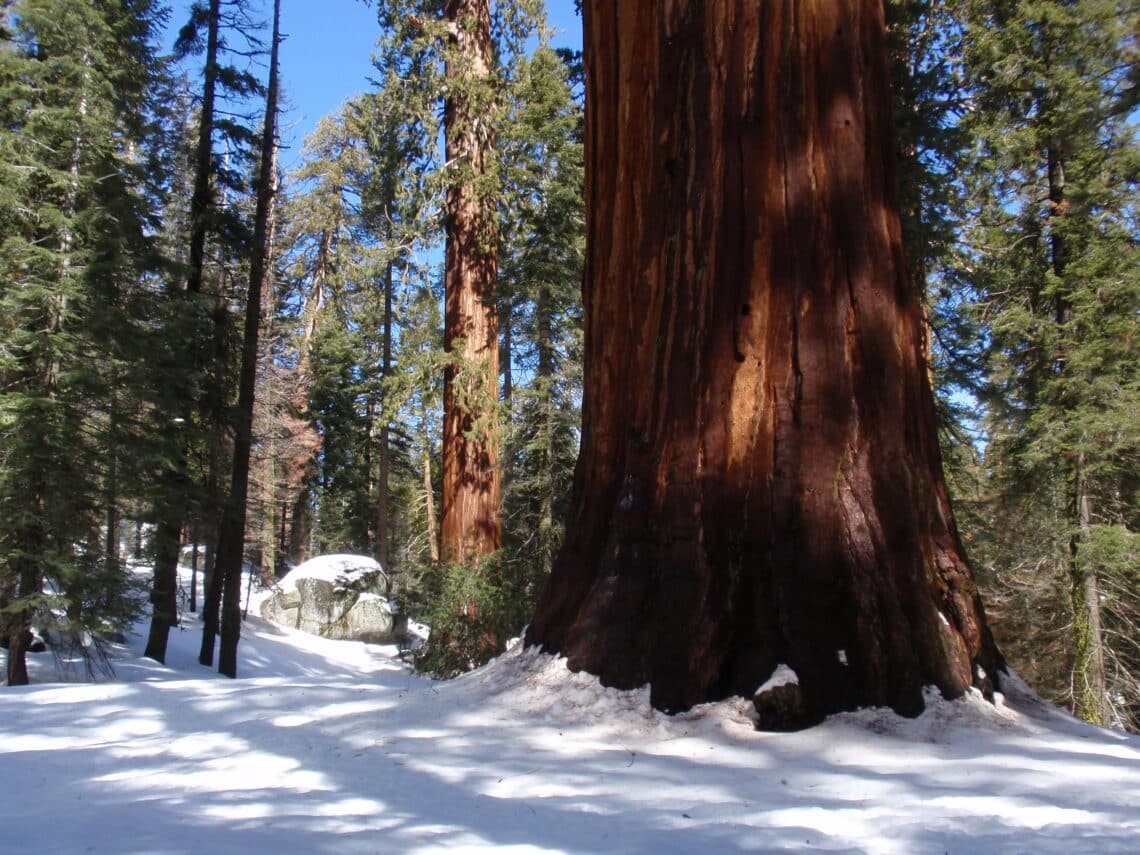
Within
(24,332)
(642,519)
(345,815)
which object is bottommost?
(345,815)

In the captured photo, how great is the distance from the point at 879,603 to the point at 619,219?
2.76 metres

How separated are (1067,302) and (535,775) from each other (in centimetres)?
1356

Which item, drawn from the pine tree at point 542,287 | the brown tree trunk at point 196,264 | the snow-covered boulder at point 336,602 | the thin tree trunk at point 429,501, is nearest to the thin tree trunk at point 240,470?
the brown tree trunk at point 196,264

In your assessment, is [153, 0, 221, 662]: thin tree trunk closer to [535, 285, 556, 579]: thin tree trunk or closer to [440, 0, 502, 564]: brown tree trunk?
[535, 285, 556, 579]: thin tree trunk

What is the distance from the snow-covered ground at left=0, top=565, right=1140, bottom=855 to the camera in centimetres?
249

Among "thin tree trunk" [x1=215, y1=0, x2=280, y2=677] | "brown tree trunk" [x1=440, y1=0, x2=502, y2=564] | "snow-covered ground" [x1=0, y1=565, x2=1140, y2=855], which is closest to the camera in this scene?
"snow-covered ground" [x1=0, y1=565, x2=1140, y2=855]

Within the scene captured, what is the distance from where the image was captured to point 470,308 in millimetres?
11078

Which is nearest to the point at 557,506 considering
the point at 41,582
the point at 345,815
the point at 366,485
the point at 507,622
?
the point at 507,622

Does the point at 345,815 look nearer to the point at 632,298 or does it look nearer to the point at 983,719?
the point at 983,719

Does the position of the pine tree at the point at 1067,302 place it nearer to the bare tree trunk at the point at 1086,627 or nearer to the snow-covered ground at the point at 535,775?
the bare tree trunk at the point at 1086,627

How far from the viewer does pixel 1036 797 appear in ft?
9.18

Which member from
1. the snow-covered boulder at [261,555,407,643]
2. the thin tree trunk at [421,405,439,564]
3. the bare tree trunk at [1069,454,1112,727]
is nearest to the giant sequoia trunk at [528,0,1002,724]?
the bare tree trunk at [1069,454,1112,727]

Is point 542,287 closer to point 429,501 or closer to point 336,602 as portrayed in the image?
point 429,501

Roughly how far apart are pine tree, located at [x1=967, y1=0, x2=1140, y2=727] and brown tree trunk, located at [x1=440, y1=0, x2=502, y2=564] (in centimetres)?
708
